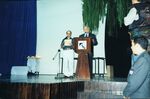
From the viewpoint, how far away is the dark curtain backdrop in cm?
938

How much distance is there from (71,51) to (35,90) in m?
2.16

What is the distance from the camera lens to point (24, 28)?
955 cm

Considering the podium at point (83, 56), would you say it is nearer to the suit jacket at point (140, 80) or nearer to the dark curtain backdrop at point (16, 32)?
the suit jacket at point (140, 80)

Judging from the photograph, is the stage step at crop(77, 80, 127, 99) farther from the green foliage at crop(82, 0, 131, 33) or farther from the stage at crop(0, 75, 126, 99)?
the green foliage at crop(82, 0, 131, 33)

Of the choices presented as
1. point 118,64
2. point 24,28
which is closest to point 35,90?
point 118,64

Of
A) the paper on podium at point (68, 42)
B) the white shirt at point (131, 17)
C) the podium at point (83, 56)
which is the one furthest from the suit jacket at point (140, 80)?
the paper on podium at point (68, 42)

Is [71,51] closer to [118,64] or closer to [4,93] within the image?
[118,64]

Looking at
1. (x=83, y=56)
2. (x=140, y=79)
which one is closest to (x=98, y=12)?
(x=83, y=56)

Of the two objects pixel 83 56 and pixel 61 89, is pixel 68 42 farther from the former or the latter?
pixel 61 89

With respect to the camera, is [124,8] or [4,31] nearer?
[124,8]

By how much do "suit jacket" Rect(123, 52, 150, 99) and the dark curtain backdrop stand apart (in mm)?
6475

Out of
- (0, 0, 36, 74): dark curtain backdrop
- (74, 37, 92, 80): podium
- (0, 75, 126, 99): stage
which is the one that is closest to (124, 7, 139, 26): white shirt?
(0, 75, 126, 99): stage

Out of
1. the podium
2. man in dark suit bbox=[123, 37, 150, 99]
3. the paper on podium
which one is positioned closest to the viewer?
man in dark suit bbox=[123, 37, 150, 99]

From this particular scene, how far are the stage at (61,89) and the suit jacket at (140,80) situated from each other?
4.84 ft
